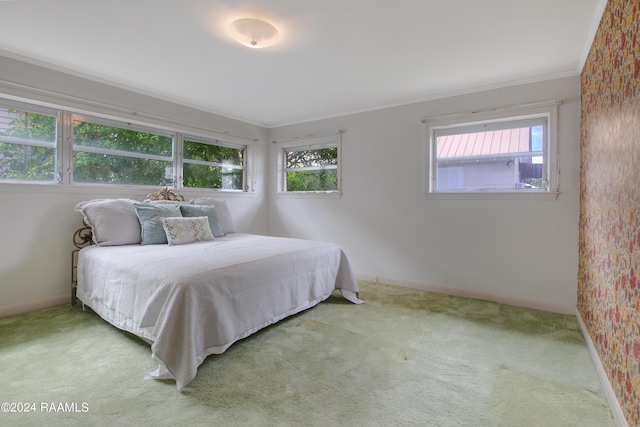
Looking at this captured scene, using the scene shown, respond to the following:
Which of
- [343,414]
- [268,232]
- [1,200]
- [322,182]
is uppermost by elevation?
[322,182]

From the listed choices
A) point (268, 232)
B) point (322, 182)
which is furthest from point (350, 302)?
point (268, 232)

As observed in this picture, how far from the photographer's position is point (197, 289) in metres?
1.89

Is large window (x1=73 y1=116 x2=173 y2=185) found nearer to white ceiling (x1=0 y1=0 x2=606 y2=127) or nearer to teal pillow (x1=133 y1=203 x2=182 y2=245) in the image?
white ceiling (x1=0 y1=0 x2=606 y2=127)

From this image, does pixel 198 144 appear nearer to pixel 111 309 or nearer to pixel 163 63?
pixel 163 63

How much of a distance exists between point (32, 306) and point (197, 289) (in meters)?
2.16

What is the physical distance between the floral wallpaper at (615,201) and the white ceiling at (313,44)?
1.39ft

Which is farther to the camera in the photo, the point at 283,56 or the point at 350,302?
the point at 350,302

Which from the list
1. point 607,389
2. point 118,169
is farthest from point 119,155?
point 607,389

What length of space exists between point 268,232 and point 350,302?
234 centimetres

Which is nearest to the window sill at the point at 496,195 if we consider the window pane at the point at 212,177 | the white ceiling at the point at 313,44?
the white ceiling at the point at 313,44

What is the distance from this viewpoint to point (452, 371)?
6.31 feet

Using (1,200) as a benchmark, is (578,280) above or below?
below

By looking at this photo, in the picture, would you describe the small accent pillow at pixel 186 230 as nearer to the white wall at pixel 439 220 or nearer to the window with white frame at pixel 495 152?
the white wall at pixel 439 220

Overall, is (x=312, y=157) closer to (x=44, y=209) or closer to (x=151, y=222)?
(x=151, y=222)
